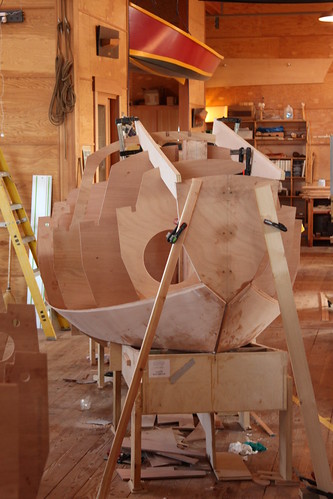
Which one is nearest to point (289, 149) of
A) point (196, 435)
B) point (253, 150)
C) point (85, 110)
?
point (85, 110)

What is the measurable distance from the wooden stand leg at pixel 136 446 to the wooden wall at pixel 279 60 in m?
12.8

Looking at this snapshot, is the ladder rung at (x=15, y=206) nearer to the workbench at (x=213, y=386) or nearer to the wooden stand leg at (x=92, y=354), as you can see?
the wooden stand leg at (x=92, y=354)

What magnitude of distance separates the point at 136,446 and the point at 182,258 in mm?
1478

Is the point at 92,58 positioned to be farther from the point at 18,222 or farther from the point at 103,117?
the point at 18,222

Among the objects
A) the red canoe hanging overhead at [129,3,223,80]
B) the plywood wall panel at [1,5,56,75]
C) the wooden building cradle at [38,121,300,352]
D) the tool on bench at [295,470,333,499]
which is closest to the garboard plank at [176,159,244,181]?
the wooden building cradle at [38,121,300,352]

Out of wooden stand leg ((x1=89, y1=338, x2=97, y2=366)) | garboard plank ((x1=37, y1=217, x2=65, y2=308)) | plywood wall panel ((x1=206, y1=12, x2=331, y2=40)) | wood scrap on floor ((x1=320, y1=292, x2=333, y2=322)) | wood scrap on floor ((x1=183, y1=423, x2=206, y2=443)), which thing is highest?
plywood wall panel ((x1=206, y1=12, x2=331, y2=40))

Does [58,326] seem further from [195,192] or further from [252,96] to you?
[252,96]

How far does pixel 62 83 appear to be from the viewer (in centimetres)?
780

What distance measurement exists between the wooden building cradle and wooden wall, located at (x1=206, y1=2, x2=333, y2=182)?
11181mm

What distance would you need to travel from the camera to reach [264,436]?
462 centimetres

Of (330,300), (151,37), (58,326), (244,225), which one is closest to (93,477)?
(244,225)

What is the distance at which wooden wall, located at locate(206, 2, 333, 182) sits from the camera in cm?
1595

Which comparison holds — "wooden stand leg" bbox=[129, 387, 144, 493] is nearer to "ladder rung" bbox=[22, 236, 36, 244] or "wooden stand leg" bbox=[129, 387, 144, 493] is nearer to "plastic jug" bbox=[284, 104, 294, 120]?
"ladder rung" bbox=[22, 236, 36, 244]

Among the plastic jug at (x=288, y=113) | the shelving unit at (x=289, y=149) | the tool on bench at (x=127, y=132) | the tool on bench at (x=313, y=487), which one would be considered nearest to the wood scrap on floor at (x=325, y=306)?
the tool on bench at (x=127, y=132)
